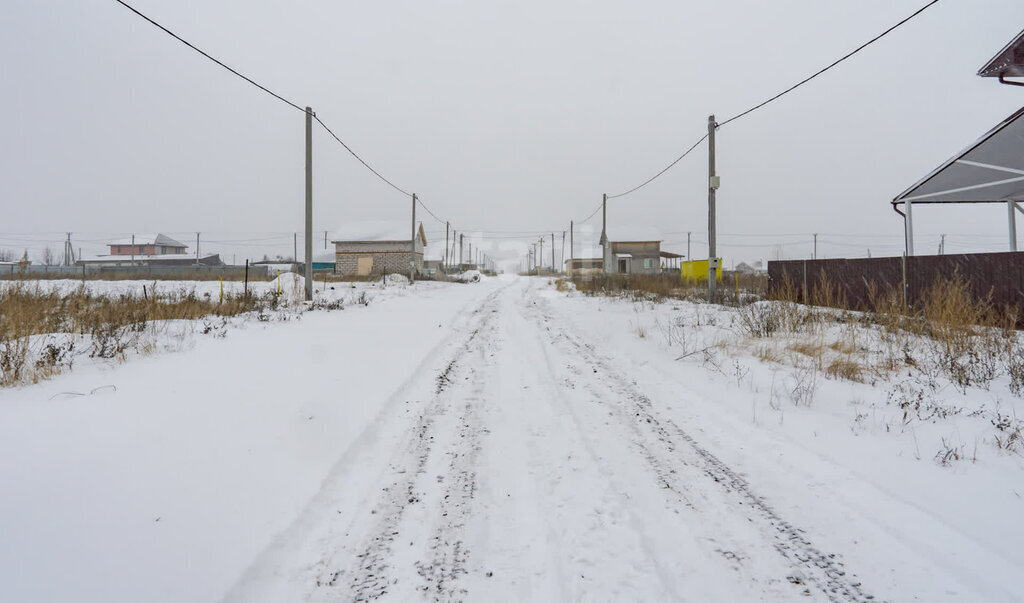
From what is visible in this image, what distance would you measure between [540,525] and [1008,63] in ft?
55.3

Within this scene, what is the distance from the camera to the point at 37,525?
6.97 ft

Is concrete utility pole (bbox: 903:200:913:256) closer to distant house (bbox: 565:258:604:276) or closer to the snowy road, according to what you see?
the snowy road

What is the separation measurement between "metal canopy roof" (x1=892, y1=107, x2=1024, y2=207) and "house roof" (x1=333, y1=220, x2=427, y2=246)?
144 feet

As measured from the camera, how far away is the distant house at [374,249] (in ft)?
162

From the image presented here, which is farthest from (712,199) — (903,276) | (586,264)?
(586,264)

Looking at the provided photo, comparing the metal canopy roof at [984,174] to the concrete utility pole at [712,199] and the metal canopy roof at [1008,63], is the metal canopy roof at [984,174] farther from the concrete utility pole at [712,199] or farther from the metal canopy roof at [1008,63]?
the concrete utility pole at [712,199]

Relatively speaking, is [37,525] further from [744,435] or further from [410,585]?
[744,435]

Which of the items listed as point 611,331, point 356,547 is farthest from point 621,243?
point 356,547

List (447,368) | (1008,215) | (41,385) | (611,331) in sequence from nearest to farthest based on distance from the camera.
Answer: (41,385) < (447,368) < (611,331) < (1008,215)

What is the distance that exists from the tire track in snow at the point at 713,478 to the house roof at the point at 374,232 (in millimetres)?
46784

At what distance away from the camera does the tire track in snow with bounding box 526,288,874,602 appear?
2.03 metres

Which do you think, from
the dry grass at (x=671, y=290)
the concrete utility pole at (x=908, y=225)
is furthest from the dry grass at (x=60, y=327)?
the concrete utility pole at (x=908, y=225)

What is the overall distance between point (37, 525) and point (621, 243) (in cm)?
5942

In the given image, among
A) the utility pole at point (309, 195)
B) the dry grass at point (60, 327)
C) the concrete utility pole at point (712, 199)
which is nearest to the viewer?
the dry grass at point (60, 327)
